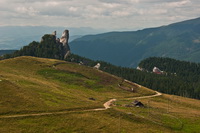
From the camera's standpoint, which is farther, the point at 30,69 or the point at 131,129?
the point at 30,69

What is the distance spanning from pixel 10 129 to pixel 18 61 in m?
123

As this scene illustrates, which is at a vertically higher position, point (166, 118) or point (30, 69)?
point (30, 69)

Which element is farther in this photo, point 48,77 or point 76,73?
point 76,73

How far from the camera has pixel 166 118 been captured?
92.8 meters

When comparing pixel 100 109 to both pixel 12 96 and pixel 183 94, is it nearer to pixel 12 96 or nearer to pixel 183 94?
pixel 12 96

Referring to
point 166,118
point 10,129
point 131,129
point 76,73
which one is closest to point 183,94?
point 76,73

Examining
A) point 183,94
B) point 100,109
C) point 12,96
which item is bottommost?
point 183,94

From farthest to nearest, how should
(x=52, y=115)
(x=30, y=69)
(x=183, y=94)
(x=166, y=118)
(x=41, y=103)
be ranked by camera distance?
(x=183, y=94) → (x=30, y=69) → (x=166, y=118) → (x=41, y=103) → (x=52, y=115)

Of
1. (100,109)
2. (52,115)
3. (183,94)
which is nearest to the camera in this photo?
(52,115)

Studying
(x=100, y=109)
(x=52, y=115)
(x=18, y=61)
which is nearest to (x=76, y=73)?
(x=18, y=61)

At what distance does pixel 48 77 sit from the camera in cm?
14862

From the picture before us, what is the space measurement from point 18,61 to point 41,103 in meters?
106

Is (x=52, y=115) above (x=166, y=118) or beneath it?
above

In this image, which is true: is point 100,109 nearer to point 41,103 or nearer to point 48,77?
point 41,103
